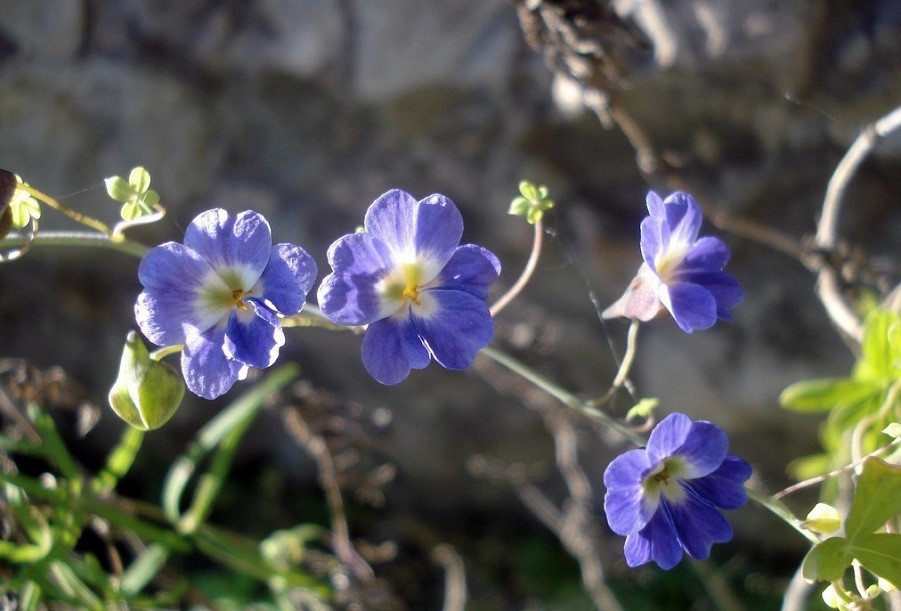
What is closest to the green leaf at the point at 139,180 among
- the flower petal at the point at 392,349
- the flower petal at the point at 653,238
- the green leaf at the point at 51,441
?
the flower petal at the point at 392,349

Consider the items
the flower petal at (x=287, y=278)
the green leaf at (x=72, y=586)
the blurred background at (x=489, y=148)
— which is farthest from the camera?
the blurred background at (x=489, y=148)

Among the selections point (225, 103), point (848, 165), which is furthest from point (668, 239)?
point (225, 103)

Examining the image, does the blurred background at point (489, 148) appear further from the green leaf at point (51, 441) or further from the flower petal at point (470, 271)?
the flower petal at point (470, 271)

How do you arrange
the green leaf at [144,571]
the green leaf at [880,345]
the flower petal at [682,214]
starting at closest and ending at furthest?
the flower petal at [682,214] < the green leaf at [880,345] < the green leaf at [144,571]

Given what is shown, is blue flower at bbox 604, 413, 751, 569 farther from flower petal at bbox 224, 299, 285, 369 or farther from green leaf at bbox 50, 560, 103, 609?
green leaf at bbox 50, 560, 103, 609

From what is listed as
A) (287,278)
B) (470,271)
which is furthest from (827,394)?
(287,278)

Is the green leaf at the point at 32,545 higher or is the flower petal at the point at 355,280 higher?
the flower petal at the point at 355,280

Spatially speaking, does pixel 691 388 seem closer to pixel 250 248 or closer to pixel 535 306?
pixel 535 306

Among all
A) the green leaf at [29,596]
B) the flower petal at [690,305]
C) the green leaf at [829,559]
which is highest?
the flower petal at [690,305]
